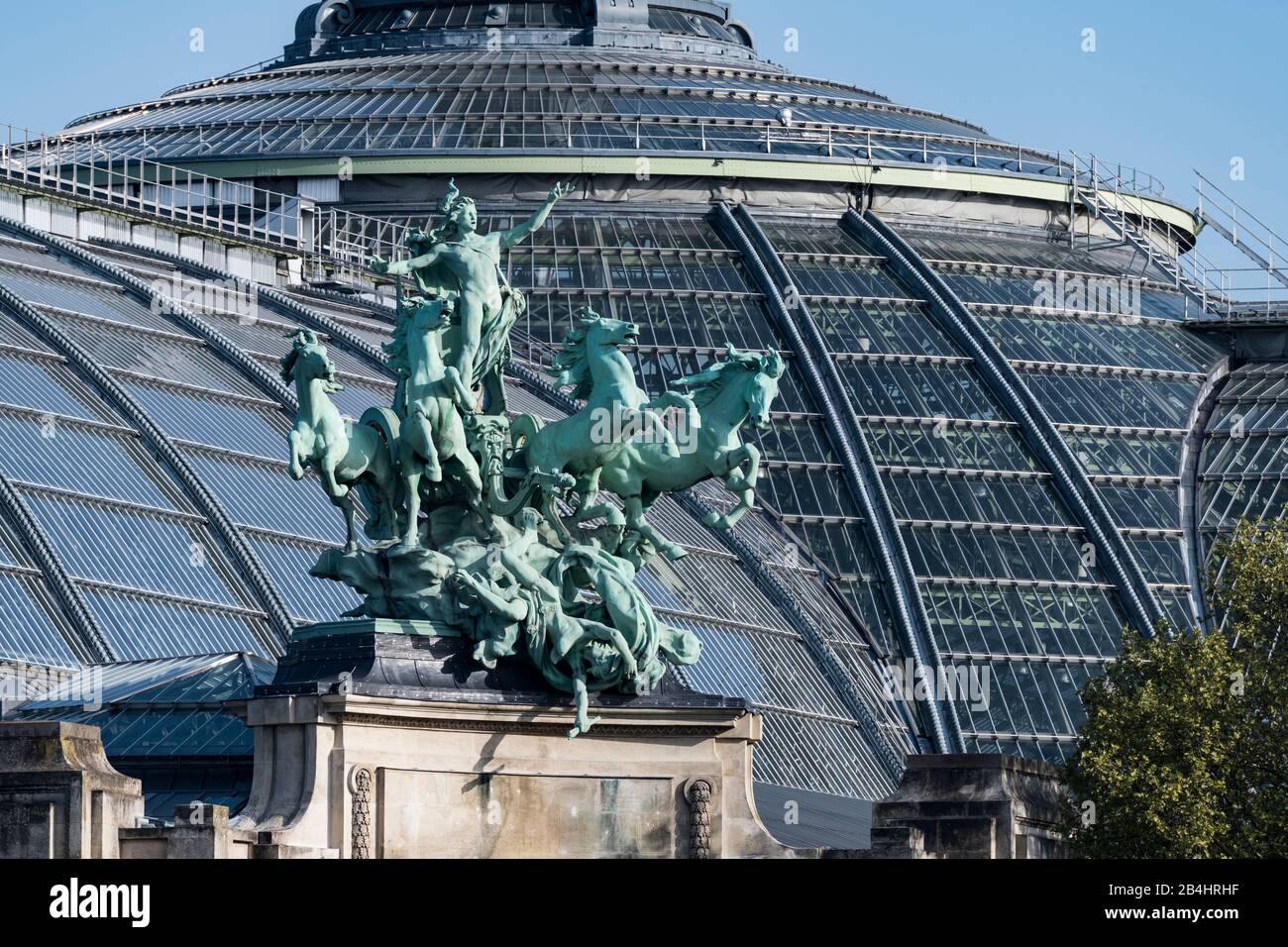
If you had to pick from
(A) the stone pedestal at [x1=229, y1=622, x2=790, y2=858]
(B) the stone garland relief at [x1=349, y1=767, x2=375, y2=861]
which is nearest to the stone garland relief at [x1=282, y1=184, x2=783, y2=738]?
(A) the stone pedestal at [x1=229, y1=622, x2=790, y2=858]

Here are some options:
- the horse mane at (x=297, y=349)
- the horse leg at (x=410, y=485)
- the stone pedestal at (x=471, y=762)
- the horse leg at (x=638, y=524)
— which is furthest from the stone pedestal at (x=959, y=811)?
the horse mane at (x=297, y=349)

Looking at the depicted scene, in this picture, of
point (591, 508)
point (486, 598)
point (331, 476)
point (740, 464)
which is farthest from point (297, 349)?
point (740, 464)

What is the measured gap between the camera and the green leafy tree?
7194 centimetres

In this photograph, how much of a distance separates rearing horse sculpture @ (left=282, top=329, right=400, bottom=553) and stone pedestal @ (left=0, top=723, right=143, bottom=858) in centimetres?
646

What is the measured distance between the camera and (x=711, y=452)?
65.1 meters

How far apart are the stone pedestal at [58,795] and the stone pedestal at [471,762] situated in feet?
9.89

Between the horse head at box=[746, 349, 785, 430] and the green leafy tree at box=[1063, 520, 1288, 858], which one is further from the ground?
the horse head at box=[746, 349, 785, 430]

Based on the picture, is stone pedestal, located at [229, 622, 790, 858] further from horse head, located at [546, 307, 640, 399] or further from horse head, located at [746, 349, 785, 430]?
horse head, located at [546, 307, 640, 399]

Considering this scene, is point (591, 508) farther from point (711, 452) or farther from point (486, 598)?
point (486, 598)

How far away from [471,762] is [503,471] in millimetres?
5556

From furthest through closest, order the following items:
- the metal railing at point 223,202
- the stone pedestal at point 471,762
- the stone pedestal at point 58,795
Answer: the metal railing at point 223,202 → the stone pedestal at point 471,762 → the stone pedestal at point 58,795

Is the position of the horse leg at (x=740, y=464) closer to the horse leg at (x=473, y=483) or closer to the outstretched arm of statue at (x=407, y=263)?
the horse leg at (x=473, y=483)

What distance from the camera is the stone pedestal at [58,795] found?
58.3 metres
